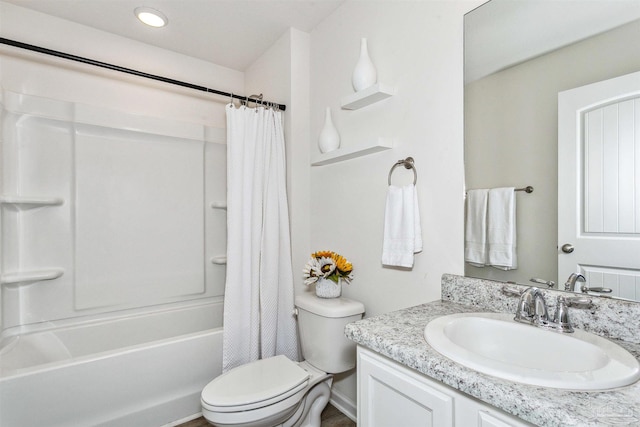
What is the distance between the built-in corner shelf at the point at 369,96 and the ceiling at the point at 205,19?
695mm

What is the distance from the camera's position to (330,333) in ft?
5.33

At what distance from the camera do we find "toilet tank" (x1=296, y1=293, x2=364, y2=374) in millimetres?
1623

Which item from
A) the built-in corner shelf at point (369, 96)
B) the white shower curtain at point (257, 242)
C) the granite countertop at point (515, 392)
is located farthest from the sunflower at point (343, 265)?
the built-in corner shelf at point (369, 96)

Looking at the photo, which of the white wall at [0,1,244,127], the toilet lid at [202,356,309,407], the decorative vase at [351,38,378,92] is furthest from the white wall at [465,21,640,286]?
the white wall at [0,1,244,127]

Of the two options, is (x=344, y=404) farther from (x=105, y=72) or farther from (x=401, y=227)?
(x=105, y=72)

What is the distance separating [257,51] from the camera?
8.20 feet

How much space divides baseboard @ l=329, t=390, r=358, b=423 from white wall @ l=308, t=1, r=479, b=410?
3 cm

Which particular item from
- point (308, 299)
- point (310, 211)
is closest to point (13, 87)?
point (310, 211)

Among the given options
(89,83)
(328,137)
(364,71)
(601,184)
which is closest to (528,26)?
(601,184)

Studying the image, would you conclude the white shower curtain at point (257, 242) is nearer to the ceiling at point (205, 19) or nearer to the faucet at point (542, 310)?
the ceiling at point (205, 19)

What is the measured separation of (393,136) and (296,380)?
1.25 m

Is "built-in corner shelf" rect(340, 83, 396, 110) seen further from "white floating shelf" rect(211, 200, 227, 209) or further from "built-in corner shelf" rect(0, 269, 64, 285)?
"built-in corner shelf" rect(0, 269, 64, 285)

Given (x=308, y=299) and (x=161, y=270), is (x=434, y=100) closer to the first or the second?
(x=308, y=299)

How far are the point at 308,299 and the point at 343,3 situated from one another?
174 centimetres
